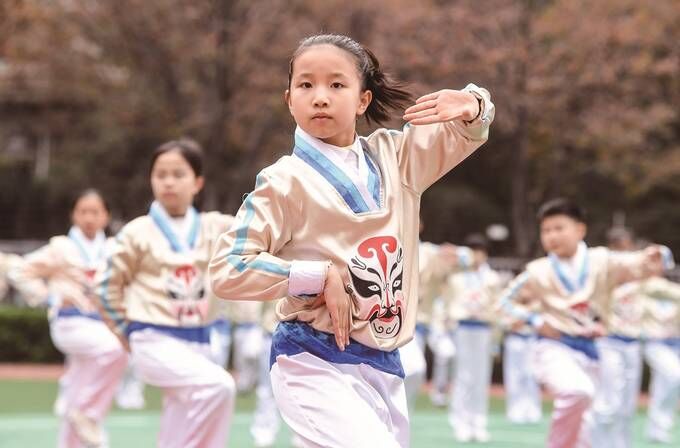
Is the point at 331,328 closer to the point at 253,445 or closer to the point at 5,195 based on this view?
the point at 253,445

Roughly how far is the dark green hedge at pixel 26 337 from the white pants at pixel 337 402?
1616 cm

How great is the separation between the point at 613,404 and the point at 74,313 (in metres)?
4.39

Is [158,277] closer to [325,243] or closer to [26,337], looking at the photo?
[325,243]

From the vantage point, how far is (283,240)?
4449 mm

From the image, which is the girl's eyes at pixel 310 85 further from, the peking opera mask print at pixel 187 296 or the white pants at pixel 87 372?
the white pants at pixel 87 372

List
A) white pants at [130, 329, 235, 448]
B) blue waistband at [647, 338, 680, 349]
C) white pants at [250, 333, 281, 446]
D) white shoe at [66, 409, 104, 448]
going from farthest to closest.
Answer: blue waistband at [647, 338, 680, 349]
white pants at [250, 333, 281, 446]
white shoe at [66, 409, 104, 448]
white pants at [130, 329, 235, 448]

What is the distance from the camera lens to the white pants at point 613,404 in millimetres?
10047

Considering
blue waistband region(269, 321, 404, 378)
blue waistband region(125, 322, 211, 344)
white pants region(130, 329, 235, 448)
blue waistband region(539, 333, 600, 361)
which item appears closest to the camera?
blue waistband region(269, 321, 404, 378)

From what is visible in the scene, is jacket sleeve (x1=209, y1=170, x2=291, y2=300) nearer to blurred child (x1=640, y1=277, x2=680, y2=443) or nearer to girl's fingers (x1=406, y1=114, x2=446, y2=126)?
girl's fingers (x1=406, y1=114, x2=446, y2=126)

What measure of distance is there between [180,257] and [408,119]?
2.94 metres

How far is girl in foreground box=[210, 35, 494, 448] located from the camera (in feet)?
14.0

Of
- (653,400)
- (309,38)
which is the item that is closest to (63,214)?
(653,400)

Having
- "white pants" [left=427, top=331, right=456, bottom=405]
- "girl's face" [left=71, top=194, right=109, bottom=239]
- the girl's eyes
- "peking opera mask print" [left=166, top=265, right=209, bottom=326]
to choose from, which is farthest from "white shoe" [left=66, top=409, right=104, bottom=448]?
"white pants" [left=427, top=331, right=456, bottom=405]

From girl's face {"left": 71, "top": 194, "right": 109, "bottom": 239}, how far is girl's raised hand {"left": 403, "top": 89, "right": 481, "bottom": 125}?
6.04 metres
